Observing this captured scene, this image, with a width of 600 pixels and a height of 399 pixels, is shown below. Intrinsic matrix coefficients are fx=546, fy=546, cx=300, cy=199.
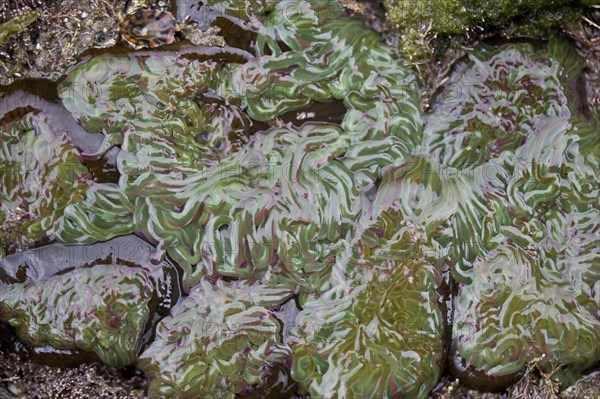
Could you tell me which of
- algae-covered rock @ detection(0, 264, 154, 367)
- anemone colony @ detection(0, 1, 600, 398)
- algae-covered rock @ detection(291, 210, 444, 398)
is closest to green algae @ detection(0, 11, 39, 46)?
anemone colony @ detection(0, 1, 600, 398)

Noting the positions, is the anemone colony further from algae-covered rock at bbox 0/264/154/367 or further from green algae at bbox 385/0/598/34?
green algae at bbox 385/0/598/34

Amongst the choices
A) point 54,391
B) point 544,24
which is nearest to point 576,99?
point 544,24

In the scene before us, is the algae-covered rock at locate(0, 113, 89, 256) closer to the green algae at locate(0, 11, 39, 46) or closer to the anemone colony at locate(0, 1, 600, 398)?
the anemone colony at locate(0, 1, 600, 398)

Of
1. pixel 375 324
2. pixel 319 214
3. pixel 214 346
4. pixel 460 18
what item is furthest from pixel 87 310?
pixel 460 18

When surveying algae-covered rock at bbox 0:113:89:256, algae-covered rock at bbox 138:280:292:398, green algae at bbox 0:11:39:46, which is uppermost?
green algae at bbox 0:11:39:46

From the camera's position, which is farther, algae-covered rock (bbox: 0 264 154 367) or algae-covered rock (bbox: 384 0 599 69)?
algae-covered rock (bbox: 384 0 599 69)

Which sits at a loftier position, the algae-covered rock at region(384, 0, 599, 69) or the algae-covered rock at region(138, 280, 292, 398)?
the algae-covered rock at region(384, 0, 599, 69)
